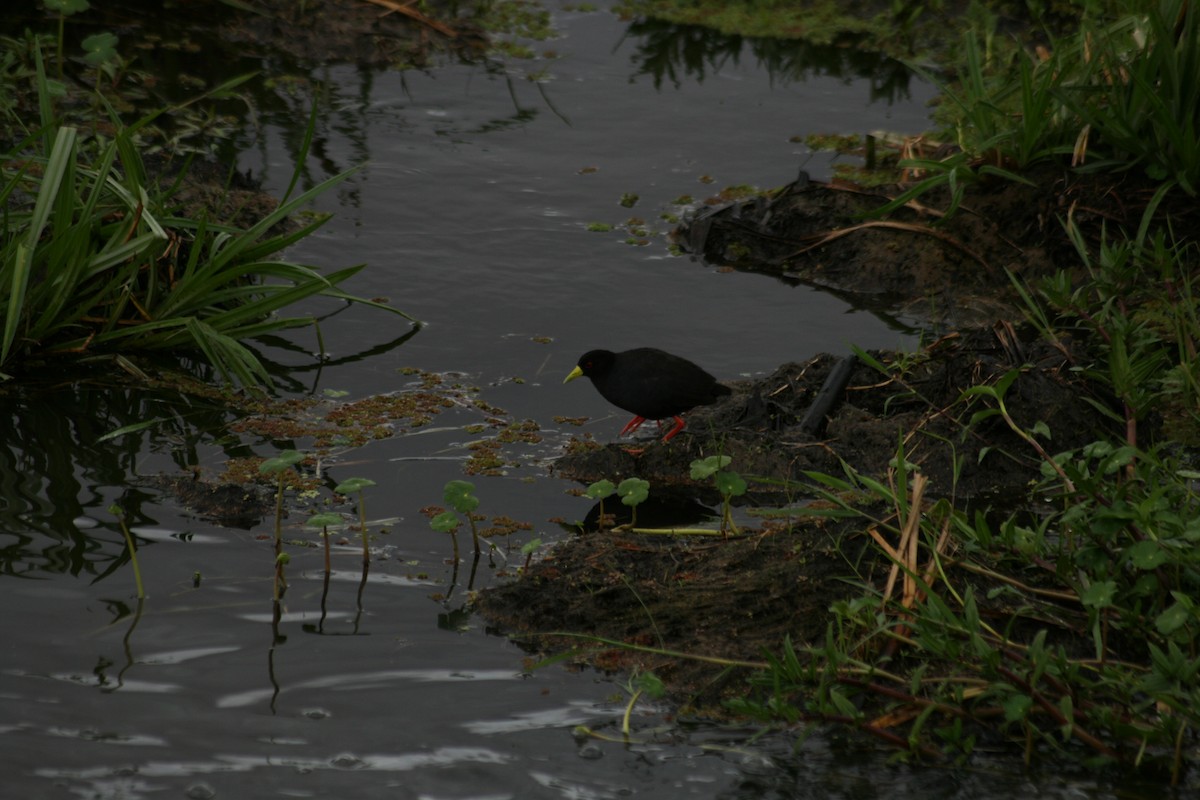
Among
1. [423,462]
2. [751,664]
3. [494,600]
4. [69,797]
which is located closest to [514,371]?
[423,462]

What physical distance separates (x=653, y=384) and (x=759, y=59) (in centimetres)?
555

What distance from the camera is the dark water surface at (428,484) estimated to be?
3691mm

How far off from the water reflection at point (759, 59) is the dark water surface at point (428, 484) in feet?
0.19

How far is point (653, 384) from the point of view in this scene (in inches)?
222

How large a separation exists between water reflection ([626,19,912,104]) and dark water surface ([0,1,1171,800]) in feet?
0.19

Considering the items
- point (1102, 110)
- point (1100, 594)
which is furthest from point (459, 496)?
point (1102, 110)

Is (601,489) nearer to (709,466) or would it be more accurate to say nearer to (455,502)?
(709,466)

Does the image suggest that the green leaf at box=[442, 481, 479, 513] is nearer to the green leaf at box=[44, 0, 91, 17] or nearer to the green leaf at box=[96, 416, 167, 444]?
the green leaf at box=[96, 416, 167, 444]

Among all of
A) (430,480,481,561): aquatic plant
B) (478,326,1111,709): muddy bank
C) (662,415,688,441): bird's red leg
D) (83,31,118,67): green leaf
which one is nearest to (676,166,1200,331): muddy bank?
(478,326,1111,709): muddy bank

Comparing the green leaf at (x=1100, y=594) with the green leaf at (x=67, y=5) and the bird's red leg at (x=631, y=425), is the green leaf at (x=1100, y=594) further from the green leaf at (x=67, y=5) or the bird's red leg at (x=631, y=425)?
the green leaf at (x=67, y=5)

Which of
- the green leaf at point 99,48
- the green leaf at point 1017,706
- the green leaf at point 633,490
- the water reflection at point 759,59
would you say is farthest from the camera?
the water reflection at point 759,59

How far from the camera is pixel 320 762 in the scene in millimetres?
3686

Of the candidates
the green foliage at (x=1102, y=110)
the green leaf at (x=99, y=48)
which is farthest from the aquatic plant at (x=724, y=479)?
the green leaf at (x=99, y=48)

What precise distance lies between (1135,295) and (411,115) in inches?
192
